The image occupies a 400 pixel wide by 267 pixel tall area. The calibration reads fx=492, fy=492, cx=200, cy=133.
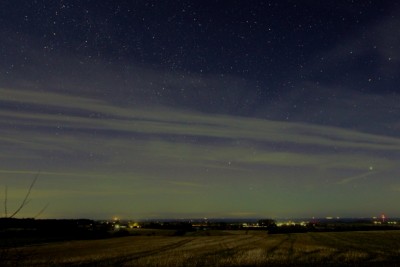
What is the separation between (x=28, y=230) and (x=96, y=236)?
402 inches

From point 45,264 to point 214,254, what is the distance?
46.1 feet

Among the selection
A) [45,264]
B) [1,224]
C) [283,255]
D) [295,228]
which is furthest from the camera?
[295,228]

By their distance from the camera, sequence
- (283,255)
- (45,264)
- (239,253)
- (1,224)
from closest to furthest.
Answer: (1,224)
(45,264)
(283,255)
(239,253)

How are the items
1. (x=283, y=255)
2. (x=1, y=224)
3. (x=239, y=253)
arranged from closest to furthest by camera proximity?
(x=1, y=224) → (x=283, y=255) → (x=239, y=253)

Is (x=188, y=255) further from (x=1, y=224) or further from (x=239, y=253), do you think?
(x=1, y=224)

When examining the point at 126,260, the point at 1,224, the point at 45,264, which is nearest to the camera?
the point at 1,224

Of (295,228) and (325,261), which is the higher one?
(295,228)

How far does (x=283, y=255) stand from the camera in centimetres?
3972

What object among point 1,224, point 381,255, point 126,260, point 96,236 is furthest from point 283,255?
point 96,236

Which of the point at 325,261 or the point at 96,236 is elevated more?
the point at 96,236

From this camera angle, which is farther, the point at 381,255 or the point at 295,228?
the point at 295,228

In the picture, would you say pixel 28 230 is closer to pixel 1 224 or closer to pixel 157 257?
pixel 157 257

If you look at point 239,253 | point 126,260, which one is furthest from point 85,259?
point 239,253

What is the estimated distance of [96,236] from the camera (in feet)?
253
